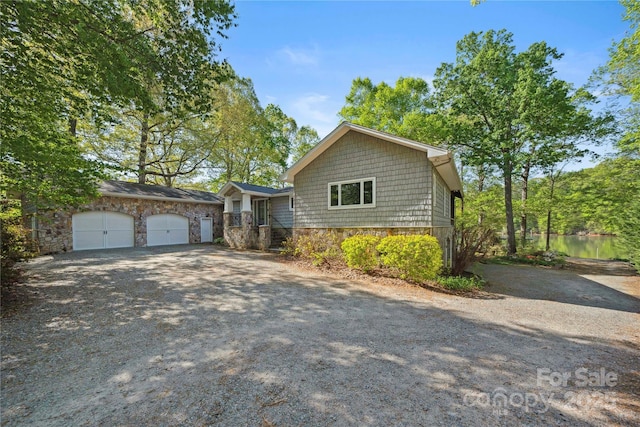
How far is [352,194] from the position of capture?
380 inches

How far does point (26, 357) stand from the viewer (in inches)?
119

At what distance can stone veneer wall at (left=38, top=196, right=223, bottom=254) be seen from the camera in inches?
439

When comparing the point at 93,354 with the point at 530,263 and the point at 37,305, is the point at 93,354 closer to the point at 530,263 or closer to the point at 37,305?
the point at 37,305

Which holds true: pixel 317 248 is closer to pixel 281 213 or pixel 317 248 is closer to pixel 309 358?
pixel 281 213

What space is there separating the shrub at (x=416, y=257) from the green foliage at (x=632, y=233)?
839cm

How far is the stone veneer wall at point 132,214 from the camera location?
11156 millimetres

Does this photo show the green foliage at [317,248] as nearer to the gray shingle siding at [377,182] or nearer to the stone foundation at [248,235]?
the gray shingle siding at [377,182]

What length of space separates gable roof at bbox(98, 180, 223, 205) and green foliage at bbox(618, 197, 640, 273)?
20814mm

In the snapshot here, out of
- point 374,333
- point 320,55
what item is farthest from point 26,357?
point 320,55

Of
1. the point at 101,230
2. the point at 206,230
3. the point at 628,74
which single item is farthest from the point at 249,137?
the point at 628,74

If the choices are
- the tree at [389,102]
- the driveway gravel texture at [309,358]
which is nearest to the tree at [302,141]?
the tree at [389,102]

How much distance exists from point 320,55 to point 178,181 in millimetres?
21370

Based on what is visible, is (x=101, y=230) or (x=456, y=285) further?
(x=101, y=230)

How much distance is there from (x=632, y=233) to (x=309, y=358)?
13.8m
